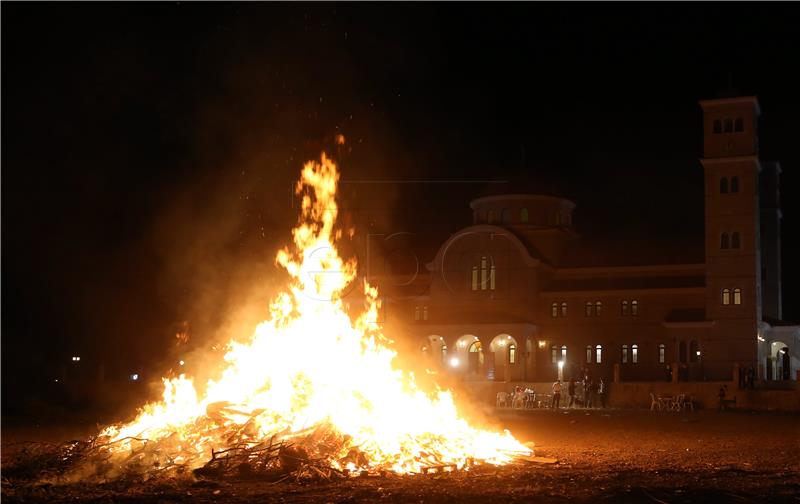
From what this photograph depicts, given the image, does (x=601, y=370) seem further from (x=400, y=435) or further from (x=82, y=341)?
(x=400, y=435)

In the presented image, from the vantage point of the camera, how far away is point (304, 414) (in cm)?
1986

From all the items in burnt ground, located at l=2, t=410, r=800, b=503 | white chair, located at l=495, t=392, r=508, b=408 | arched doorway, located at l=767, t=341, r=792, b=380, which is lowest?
burnt ground, located at l=2, t=410, r=800, b=503

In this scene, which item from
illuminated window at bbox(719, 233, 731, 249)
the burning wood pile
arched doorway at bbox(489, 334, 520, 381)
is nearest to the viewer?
the burning wood pile

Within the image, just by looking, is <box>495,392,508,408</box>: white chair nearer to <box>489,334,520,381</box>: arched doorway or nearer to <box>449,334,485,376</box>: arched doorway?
<box>489,334,520,381</box>: arched doorway

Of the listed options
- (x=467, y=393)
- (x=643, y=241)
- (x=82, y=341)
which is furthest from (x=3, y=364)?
(x=643, y=241)

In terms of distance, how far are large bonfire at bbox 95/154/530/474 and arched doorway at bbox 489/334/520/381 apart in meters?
31.0

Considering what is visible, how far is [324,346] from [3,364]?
3933 cm

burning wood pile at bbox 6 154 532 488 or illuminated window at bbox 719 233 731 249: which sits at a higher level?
illuminated window at bbox 719 233 731 249

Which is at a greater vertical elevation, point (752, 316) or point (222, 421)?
point (752, 316)

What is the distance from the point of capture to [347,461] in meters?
17.9

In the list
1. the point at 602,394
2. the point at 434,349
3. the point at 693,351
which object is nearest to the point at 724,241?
the point at 693,351

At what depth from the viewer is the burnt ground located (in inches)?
597

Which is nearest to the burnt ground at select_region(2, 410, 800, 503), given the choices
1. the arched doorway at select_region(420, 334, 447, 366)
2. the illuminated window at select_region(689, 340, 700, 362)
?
the illuminated window at select_region(689, 340, 700, 362)

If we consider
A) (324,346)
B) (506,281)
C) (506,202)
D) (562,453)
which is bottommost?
(562,453)
